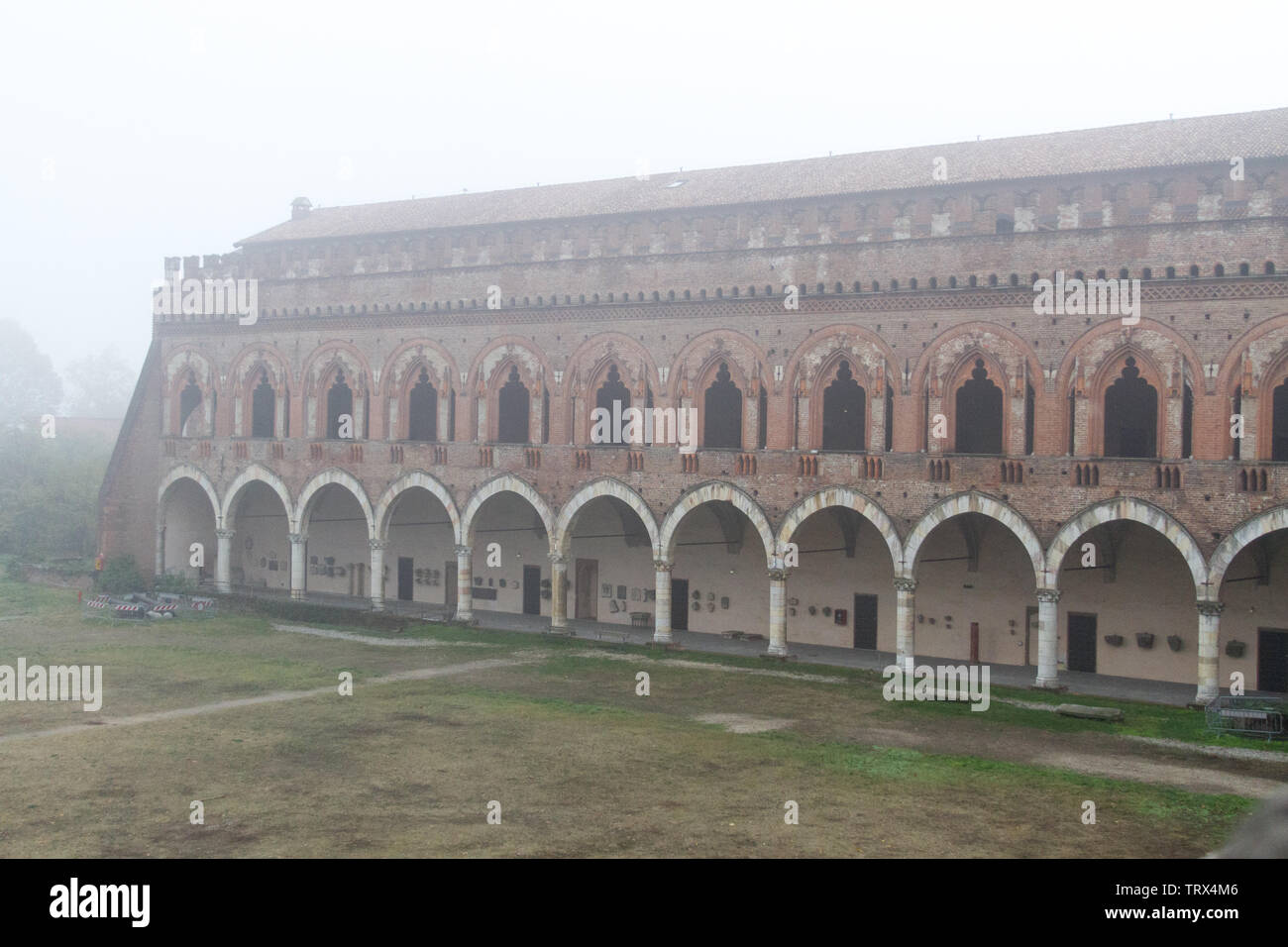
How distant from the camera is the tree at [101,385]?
14874 centimetres

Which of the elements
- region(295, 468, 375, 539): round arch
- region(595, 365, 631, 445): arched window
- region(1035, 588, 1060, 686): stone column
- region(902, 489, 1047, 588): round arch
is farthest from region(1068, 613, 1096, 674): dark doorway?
region(295, 468, 375, 539): round arch

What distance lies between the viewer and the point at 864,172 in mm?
32656

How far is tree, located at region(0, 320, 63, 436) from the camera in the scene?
426 feet

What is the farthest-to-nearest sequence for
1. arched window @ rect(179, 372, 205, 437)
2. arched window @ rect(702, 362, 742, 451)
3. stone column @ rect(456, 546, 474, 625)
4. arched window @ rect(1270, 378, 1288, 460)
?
arched window @ rect(179, 372, 205, 437), stone column @ rect(456, 546, 474, 625), arched window @ rect(702, 362, 742, 451), arched window @ rect(1270, 378, 1288, 460)

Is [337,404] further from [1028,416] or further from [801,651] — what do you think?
[1028,416]

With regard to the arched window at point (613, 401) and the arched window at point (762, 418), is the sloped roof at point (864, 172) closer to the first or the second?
the arched window at point (613, 401)

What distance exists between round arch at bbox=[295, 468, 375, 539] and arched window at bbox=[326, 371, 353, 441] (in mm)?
1315

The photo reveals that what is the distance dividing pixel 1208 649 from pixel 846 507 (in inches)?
350

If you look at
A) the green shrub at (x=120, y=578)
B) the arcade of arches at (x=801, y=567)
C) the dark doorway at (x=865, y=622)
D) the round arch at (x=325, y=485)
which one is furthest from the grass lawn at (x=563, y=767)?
the green shrub at (x=120, y=578)

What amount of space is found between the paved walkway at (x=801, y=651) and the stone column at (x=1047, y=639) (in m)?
0.55

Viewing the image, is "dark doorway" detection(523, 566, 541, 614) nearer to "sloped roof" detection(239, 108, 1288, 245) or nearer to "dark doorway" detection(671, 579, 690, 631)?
"dark doorway" detection(671, 579, 690, 631)

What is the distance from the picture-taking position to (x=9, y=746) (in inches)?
814

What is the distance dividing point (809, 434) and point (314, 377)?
17.7m
